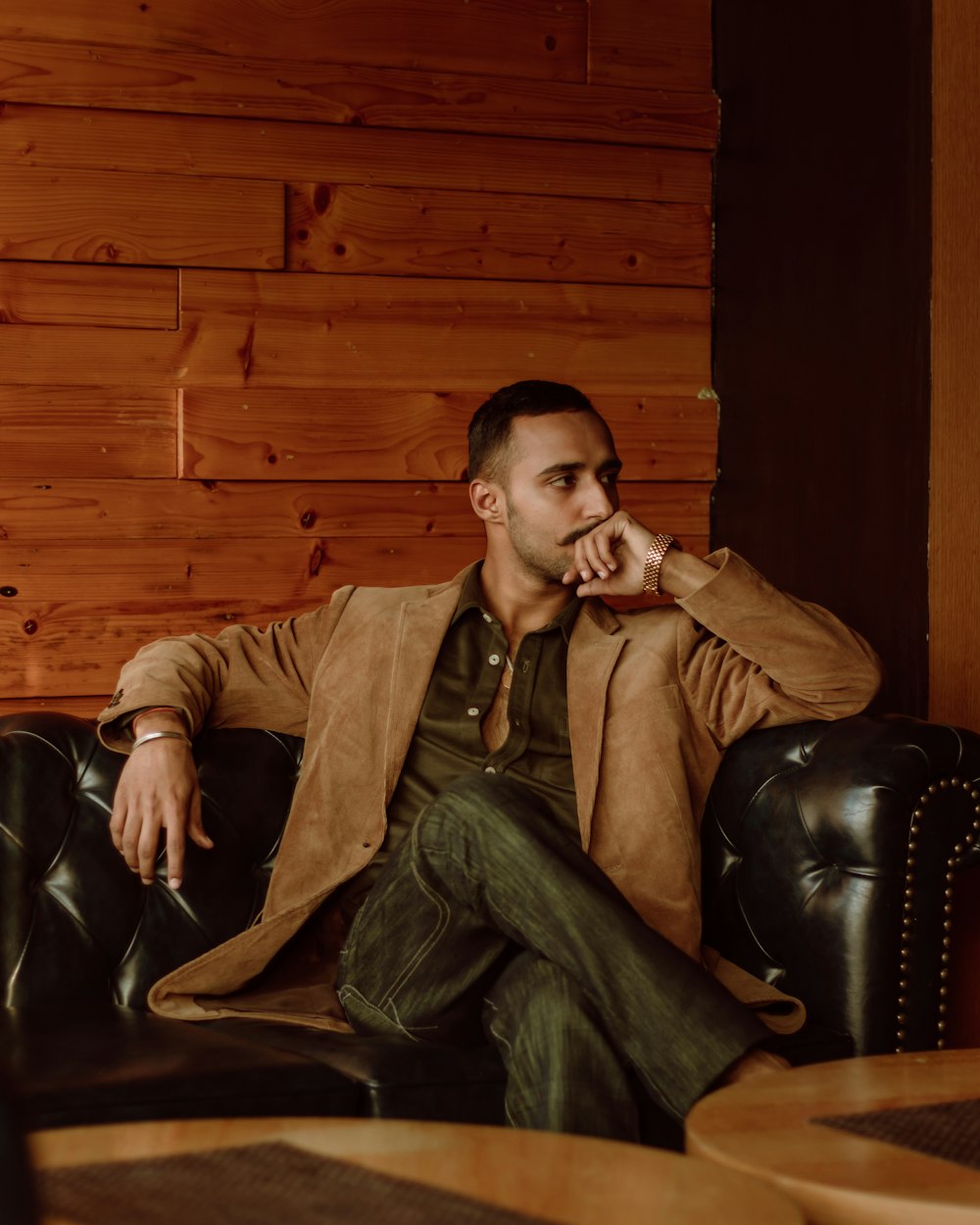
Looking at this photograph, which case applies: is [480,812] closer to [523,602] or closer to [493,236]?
[523,602]

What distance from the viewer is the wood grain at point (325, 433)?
3.26 m

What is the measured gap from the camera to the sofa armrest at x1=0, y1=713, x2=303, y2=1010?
232 cm

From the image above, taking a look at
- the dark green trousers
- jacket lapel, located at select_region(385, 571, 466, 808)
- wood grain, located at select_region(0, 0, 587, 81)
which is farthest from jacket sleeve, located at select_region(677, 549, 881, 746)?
wood grain, located at select_region(0, 0, 587, 81)

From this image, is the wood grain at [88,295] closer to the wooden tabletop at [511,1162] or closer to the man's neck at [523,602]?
the man's neck at [523,602]

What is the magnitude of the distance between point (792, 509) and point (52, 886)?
1.83m

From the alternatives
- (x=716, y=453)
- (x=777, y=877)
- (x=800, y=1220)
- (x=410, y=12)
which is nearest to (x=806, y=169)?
(x=716, y=453)

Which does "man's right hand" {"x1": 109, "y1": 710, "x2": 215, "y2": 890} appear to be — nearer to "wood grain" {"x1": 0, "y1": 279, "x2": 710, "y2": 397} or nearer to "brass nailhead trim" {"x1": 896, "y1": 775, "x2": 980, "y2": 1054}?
"brass nailhead trim" {"x1": 896, "y1": 775, "x2": 980, "y2": 1054}

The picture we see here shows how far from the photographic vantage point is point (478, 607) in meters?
2.62

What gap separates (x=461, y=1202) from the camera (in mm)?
1133

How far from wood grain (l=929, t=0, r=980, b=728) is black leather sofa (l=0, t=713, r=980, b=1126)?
0.43m

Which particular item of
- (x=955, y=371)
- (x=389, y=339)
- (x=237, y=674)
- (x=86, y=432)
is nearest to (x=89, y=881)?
(x=237, y=674)

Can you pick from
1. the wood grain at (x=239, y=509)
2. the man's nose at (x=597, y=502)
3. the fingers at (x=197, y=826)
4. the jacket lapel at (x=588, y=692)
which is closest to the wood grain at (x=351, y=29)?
the wood grain at (x=239, y=509)

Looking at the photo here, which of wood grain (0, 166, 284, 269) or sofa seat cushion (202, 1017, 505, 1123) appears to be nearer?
sofa seat cushion (202, 1017, 505, 1123)

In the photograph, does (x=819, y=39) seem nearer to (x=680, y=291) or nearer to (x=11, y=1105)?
(x=680, y=291)
